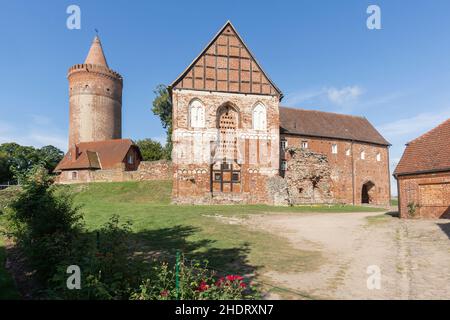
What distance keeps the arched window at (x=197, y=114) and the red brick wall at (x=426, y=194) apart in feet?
49.1

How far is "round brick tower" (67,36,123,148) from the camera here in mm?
51219

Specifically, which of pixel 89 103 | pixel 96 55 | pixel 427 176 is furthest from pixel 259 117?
pixel 96 55

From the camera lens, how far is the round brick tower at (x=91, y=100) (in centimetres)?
5122

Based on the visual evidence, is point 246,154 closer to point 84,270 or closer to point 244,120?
point 244,120

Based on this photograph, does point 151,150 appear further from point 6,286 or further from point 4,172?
point 6,286

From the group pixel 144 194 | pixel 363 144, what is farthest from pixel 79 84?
pixel 363 144

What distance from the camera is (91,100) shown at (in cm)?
5150

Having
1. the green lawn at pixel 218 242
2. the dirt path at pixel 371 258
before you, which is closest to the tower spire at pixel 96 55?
the green lawn at pixel 218 242

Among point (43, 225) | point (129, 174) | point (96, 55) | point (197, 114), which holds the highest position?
point (96, 55)

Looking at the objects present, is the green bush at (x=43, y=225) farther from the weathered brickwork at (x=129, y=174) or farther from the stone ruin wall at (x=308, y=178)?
the stone ruin wall at (x=308, y=178)

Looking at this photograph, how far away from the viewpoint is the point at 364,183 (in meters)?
39.8

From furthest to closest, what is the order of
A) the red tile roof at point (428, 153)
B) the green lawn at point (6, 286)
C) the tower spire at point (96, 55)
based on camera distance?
1. the tower spire at point (96, 55)
2. the red tile roof at point (428, 153)
3. the green lawn at point (6, 286)

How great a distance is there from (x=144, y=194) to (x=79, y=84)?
30.2 meters

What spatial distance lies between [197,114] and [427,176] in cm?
1664
